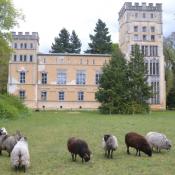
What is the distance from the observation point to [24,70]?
77000 mm

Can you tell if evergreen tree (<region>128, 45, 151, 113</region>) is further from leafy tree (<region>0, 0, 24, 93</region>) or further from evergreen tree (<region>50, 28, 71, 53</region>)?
evergreen tree (<region>50, 28, 71, 53</region>)

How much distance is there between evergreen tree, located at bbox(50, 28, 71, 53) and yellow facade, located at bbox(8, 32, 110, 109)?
44.9 ft

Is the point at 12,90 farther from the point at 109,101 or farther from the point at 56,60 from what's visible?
the point at 109,101

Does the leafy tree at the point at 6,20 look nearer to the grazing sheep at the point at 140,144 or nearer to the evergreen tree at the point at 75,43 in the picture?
the grazing sheep at the point at 140,144

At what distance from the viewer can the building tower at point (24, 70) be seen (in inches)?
3031

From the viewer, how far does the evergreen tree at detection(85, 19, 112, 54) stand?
291 ft

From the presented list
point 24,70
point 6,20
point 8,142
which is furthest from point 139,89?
point 8,142

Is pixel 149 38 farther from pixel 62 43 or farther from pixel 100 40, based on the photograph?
pixel 62 43

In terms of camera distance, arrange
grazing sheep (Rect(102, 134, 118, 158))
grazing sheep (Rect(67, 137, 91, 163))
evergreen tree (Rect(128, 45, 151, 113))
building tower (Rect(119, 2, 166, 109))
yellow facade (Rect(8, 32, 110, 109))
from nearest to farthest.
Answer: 1. grazing sheep (Rect(67, 137, 91, 163))
2. grazing sheep (Rect(102, 134, 118, 158))
3. evergreen tree (Rect(128, 45, 151, 113))
4. building tower (Rect(119, 2, 166, 109))
5. yellow facade (Rect(8, 32, 110, 109))

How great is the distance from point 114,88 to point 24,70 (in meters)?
27.5

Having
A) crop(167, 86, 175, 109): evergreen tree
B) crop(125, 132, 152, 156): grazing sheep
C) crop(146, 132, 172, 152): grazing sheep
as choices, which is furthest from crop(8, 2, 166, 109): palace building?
crop(125, 132, 152, 156): grazing sheep

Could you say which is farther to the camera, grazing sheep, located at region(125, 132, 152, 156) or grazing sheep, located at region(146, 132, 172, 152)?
grazing sheep, located at region(146, 132, 172, 152)

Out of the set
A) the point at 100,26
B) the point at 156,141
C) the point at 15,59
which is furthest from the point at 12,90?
the point at 156,141

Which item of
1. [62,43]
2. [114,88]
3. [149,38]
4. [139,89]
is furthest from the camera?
[62,43]
